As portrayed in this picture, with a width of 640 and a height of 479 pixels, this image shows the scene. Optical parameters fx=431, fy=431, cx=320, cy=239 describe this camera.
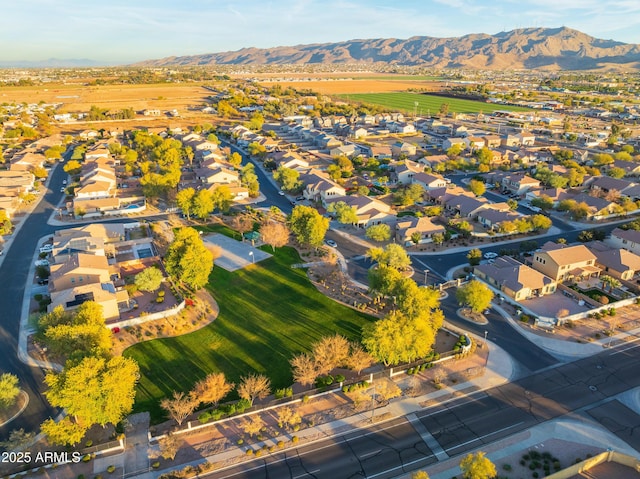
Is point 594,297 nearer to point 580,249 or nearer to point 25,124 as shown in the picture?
point 580,249

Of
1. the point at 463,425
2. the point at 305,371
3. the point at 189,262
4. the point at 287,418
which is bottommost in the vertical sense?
the point at 463,425

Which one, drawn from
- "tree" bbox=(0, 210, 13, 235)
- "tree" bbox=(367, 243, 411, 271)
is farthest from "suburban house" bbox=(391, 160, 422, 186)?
"tree" bbox=(0, 210, 13, 235)

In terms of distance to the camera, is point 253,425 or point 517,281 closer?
point 253,425

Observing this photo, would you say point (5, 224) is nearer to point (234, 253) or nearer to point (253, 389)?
point (234, 253)

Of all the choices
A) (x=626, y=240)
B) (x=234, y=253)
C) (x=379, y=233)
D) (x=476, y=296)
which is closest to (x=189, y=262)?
(x=234, y=253)

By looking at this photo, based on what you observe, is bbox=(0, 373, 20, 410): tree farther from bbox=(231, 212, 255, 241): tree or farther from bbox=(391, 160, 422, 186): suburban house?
bbox=(391, 160, 422, 186): suburban house

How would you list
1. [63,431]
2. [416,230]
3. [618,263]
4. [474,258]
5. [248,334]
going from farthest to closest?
[416,230] → [474,258] → [618,263] → [248,334] → [63,431]

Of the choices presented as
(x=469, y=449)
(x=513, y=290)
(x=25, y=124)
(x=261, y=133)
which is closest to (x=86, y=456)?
(x=469, y=449)
